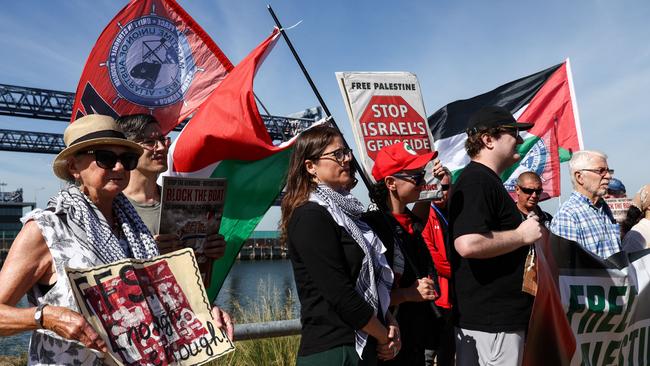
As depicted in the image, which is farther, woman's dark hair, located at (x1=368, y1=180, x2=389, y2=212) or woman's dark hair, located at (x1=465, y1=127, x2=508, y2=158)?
woman's dark hair, located at (x1=368, y1=180, x2=389, y2=212)

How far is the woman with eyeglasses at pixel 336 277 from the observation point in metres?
2.71

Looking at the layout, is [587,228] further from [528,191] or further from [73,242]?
[73,242]

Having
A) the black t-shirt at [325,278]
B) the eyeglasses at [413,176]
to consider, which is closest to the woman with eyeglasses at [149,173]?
the black t-shirt at [325,278]

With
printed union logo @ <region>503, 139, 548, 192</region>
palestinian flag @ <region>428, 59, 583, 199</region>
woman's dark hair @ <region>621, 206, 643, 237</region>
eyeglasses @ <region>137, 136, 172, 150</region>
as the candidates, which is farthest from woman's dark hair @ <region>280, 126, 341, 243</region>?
printed union logo @ <region>503, 139, 548, 192</region>

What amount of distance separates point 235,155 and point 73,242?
2.30 metres

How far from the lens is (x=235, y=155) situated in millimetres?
4438

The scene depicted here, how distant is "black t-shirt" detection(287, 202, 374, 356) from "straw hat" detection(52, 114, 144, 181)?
2.90 feet

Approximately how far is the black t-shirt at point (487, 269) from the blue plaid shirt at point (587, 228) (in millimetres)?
1873

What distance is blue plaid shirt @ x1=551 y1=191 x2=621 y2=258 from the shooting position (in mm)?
4938

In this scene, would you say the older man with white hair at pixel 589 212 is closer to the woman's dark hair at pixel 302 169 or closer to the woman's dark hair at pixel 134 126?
the woman's dark hair at pixel 302 169

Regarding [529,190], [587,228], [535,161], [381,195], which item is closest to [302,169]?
[381,195]

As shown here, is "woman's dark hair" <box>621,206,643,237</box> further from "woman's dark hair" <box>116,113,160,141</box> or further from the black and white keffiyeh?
"woman's dark hair" <box>116,113,160,141</box>

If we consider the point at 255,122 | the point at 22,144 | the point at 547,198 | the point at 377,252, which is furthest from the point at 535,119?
the point at 22,144

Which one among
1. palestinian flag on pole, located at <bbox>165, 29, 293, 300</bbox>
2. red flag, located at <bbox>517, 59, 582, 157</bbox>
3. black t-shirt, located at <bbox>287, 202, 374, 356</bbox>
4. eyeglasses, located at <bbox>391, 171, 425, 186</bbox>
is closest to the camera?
black t-shirt, located at <bbox>287, 202, 374, 356</bbox>
